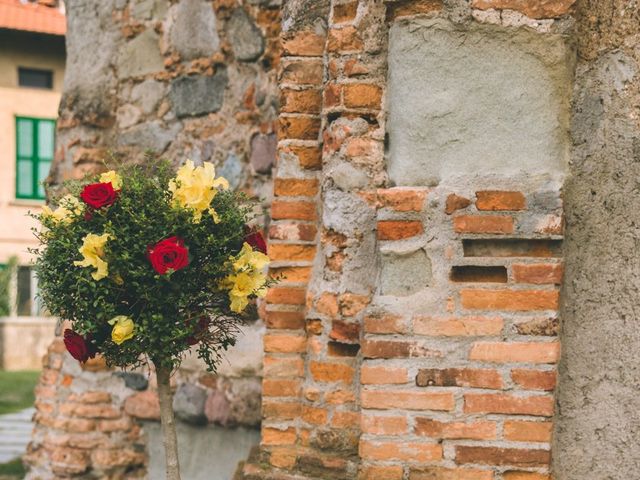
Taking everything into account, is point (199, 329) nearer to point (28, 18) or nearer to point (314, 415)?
point (314, 415)

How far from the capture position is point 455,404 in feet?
8.03

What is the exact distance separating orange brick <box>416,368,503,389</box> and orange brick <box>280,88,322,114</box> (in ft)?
3.23

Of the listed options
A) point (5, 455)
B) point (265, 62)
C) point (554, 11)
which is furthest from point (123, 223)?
point (5, 455)

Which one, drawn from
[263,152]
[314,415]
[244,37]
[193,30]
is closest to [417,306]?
[314,415]

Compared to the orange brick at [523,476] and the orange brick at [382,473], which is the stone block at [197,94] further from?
the orange brick at [523,476]

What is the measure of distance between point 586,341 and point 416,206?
2.13 ft

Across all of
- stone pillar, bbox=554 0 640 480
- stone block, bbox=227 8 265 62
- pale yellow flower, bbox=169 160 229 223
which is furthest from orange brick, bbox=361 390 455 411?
stone block, bbox=227 8 265 62

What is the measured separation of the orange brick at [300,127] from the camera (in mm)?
2891

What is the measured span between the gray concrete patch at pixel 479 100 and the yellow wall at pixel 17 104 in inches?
542

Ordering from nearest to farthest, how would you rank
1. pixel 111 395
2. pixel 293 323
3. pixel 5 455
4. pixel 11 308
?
1. pixel 293 323
2. pixel 111 395
3. pixel 5 455
4. pixel 11 308

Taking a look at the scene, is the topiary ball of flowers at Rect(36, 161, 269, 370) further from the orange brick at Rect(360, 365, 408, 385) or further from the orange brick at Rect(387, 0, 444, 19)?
the orange brick at Rect(387, 0, 444, 19)

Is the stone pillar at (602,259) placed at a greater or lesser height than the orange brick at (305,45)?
lesser

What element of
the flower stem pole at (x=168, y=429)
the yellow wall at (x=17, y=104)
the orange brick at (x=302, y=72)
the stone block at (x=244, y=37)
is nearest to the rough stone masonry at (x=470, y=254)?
the orange brick at (x=302, y=72)

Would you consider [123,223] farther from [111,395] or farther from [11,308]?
[11,308]
